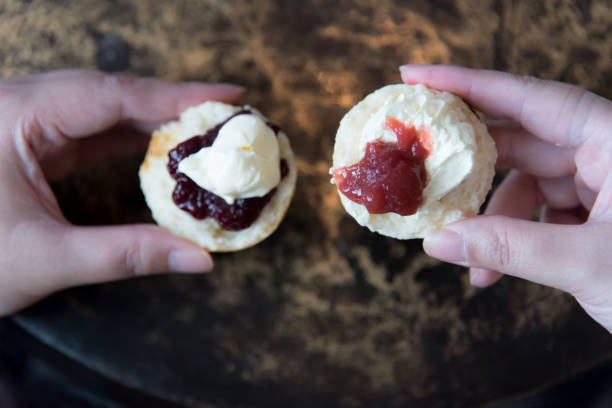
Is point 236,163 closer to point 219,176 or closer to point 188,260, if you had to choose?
point 219,176

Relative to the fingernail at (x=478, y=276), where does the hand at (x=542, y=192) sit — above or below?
above

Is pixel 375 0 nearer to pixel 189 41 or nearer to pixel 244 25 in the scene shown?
pixel 244 25

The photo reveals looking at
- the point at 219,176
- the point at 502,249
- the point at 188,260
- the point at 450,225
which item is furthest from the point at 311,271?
the point at 502,249

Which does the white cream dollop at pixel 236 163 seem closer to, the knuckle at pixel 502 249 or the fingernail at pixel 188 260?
the fingernail at pixel 188 260

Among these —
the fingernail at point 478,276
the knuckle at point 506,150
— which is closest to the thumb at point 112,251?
the fingernail at point 478,276

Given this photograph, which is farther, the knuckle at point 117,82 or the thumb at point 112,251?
the knuckle at point 117,82

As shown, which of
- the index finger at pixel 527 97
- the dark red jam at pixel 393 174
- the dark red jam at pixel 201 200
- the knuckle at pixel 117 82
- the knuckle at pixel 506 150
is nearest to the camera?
the dark red jam at pixel 393 174

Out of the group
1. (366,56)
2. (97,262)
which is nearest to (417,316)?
(366,56)
